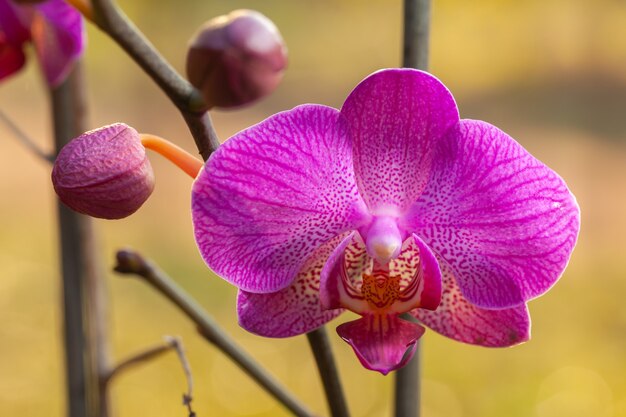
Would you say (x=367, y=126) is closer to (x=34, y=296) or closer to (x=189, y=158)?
(x=189, y=158)

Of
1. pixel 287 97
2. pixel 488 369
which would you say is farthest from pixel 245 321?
pixel 287 97

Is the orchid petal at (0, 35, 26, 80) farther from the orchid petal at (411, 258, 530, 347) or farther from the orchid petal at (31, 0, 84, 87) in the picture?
the orchid petal at (411, 258, 530, 347)

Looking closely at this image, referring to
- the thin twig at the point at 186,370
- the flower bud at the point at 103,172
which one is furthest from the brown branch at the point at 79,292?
the flower bud at the point at 103,172

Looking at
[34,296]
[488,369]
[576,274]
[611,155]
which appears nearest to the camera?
[488,369]

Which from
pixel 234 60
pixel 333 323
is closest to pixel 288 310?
pixel 234 60

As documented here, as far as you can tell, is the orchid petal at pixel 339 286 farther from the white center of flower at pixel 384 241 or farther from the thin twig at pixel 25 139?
the thin twig at pixel 25 139

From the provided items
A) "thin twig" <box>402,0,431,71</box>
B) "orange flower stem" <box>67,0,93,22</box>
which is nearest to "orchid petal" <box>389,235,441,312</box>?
"thin twig" <box>402,0,431,71</box>

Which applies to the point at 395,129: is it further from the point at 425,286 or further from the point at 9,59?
the point at 9,59
